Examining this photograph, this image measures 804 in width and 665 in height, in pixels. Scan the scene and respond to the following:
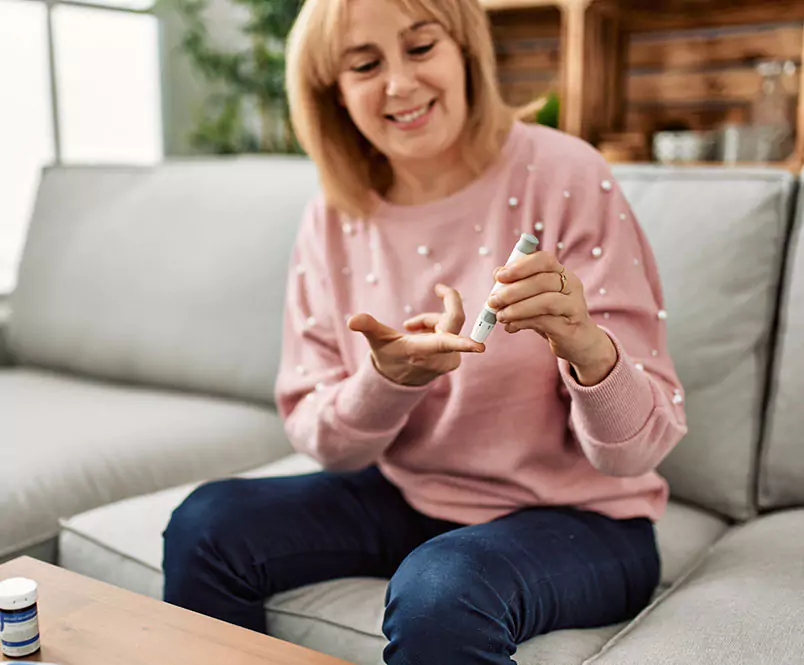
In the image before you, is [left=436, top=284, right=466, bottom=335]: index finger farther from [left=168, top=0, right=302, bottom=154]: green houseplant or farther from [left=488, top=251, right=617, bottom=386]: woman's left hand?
[left=168, top=0, right=302, bottom=154]: green houseplant

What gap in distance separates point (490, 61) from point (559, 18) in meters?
1.49

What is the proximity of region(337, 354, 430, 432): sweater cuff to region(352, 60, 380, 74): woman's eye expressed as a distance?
362mm

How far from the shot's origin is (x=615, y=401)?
94 cm

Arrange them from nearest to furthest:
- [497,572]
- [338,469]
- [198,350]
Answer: [497,572], [338,469], [198,350]

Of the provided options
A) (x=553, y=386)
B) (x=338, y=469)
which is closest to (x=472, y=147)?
(x=553, y=386)

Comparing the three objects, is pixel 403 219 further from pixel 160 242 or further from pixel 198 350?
pixel 160 242

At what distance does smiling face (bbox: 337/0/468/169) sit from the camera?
111 cm

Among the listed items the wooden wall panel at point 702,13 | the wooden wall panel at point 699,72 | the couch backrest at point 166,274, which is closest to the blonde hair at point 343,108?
the couch backrest at point 166,274

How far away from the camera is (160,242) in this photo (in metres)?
1.92

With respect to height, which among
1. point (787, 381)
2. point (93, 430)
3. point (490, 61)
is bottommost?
point (93, 430)

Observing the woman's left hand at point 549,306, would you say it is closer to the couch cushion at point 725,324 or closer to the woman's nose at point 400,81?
the woman's nose at point 400,81

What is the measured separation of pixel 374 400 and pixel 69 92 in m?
2.37

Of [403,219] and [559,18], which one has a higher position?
[559,18]

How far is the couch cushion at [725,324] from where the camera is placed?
1315mm
